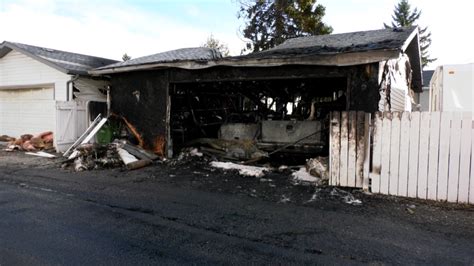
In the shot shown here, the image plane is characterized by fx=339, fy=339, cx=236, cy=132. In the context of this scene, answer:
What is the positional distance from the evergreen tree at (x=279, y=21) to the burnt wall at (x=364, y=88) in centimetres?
1907

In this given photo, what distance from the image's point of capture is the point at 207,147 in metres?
10.0

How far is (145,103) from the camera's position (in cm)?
986

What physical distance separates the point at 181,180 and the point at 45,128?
848cm

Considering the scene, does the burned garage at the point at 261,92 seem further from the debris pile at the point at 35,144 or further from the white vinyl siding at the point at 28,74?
the debris pile at the point at 35,144

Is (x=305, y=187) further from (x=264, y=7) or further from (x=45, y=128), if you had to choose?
(x=264, y=7)

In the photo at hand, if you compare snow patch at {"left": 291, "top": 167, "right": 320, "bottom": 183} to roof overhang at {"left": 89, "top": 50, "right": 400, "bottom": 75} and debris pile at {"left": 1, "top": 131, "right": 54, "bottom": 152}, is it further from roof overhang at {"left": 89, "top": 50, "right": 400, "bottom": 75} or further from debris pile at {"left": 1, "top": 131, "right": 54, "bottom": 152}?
debris pile at {"left": 1, "top": 131, "right": 54, "bottom": 152}

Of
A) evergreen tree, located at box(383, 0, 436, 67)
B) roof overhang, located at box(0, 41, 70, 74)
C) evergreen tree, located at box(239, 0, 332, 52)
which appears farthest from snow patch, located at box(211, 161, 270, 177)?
evergreen tree, located at box(383, 0, 436, 67)

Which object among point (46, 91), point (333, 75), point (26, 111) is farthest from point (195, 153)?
point (26, 111)

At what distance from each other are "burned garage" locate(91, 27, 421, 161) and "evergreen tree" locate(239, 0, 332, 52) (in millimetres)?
13709

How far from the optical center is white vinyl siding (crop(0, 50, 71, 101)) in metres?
12.0

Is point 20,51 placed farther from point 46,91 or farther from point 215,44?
point 215,44

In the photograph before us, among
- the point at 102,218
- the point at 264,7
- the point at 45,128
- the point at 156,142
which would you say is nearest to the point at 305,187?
the point at 102,218

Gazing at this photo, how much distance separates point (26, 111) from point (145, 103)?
6.91 m

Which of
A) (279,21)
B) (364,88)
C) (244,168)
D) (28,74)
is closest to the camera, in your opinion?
(364,88)
